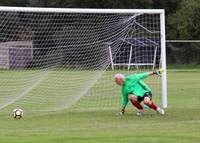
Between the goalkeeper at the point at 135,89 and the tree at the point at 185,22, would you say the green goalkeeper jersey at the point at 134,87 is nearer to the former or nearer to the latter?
the goalkeeper at the point at 135,89

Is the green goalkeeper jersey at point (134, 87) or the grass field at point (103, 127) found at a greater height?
the green goalkeeper jersey at point (134, 87)

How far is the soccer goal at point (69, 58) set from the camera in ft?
58.1

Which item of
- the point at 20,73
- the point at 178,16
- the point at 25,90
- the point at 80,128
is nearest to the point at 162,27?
the point at 25,90

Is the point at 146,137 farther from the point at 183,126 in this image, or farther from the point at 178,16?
the point at 178,16

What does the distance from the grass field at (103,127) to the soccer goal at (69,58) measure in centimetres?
128

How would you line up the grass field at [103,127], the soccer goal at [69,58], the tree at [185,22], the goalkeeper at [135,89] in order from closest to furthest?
the grass field at [103,127], the goalkeeper at [135,89], the soccer goal at [69,58], the tree at [185,22]

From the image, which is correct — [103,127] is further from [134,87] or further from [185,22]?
[185,22]

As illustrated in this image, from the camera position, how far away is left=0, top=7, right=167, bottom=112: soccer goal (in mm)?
17703

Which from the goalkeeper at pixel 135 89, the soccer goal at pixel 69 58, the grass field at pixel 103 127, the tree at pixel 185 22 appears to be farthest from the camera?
the tree at pixel 185 22

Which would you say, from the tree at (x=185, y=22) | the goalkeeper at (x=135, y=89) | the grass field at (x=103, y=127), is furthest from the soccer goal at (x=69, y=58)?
the tree at (x=185, y=22)

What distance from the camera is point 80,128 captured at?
43.0 ft

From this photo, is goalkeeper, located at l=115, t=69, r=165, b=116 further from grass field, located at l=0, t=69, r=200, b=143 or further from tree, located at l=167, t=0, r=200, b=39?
tree, located at l=167, t=0, r=200, b=39

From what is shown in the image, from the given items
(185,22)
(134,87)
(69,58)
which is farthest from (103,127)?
A: (185,22)

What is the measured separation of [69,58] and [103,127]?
42.0ft
